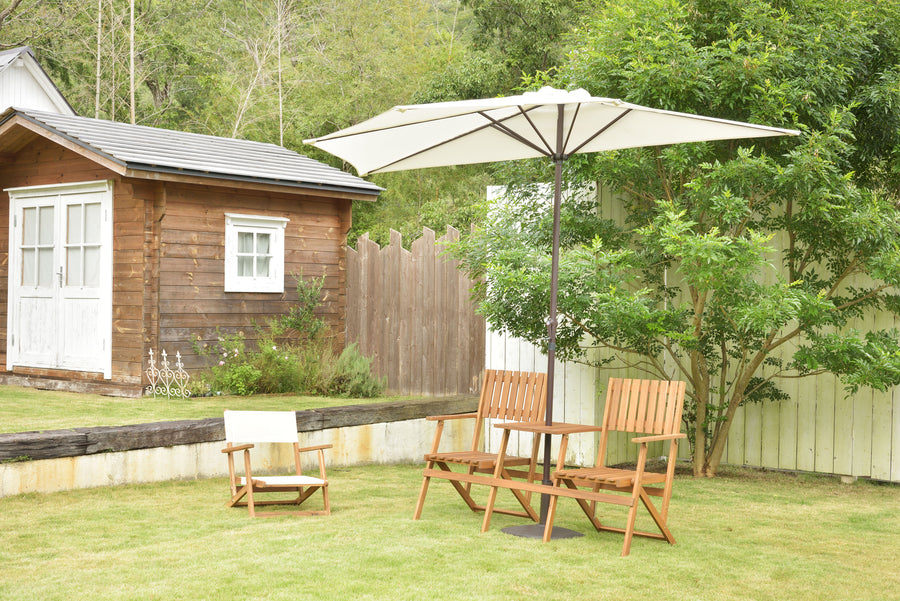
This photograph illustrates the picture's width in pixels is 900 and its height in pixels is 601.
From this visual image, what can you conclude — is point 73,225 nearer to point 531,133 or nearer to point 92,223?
point 92,223

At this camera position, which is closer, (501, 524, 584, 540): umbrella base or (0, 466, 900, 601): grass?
(0, 466, 900, 601): grass

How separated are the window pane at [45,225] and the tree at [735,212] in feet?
20.2

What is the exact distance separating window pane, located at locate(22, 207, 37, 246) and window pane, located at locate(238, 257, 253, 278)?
2502mm

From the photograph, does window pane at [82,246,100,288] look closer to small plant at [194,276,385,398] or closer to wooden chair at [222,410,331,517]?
small plant at [194,276,385,398]

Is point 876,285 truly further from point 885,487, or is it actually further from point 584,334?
point 584,334

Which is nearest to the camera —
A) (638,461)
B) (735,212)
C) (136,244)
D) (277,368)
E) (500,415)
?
(638,461)

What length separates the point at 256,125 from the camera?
1088 inches

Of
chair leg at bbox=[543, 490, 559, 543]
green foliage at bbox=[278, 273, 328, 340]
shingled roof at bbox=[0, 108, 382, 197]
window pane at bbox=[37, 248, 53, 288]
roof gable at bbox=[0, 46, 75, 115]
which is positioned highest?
roof gable at bbox=[0, 46, 75, 115]

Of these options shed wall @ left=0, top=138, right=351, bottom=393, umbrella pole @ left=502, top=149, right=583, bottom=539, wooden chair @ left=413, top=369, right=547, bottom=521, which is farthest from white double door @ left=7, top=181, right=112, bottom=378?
umbrella pole @ left=502, top=149, right=583, bottom=539

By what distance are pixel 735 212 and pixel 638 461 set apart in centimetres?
228

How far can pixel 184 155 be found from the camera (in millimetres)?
11422

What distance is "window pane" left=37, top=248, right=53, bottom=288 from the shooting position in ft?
38.7

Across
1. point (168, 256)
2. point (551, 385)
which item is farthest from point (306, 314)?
point (551, 385)

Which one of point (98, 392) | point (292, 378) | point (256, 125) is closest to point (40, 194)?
point (98, 392)
